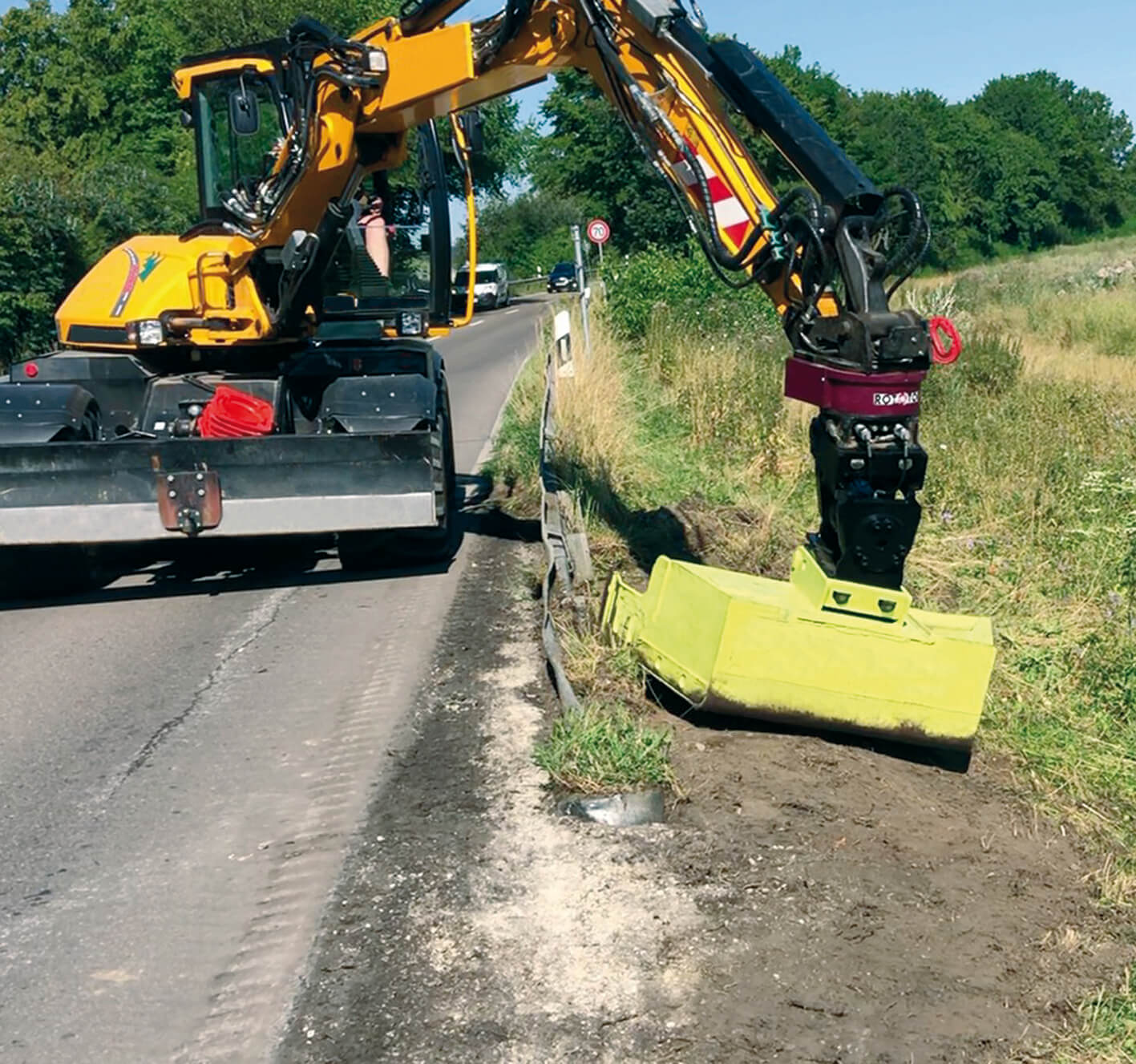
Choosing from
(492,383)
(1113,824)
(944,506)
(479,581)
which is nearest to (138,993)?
(1113,824)

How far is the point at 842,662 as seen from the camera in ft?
17.4

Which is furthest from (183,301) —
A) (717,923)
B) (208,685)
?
(717,923)

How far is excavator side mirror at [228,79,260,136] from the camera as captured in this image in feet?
28.3

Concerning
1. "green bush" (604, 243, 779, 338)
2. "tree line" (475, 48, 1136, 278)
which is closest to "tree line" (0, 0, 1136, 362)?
"tree line" (475, 48, 1136, 278)

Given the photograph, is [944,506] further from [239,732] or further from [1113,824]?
[239,732]

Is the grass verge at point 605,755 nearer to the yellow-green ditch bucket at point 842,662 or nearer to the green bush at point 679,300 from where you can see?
the yellow-green ditch bucket at point 842,662

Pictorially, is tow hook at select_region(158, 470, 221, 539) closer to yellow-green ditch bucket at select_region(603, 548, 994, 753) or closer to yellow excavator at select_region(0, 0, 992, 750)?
yellow excavator at select_region(0, 0, 992, 750)

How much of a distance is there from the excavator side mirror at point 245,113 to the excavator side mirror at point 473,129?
1.32 meters

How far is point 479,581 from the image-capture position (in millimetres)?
8844

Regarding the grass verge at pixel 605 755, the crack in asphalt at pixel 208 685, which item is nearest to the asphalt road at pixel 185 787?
the crack in asphalt at pixel 208 685

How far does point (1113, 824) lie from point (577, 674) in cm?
236

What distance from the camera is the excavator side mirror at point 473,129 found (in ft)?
29.9

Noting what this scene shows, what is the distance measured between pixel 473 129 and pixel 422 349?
1506 mm

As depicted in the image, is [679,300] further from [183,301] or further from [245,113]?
[245,113]
